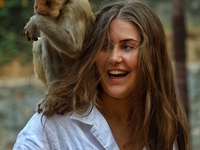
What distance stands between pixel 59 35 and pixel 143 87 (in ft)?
3.15

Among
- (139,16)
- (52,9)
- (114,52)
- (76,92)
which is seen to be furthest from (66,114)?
A: (52,9)

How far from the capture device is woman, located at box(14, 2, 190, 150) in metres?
3.87

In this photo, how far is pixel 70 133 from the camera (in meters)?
3.87

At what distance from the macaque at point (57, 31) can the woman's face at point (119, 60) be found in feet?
1.82

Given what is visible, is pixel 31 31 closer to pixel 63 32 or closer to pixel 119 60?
pixel 63 32

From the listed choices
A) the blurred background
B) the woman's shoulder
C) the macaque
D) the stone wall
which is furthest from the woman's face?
the stone wall

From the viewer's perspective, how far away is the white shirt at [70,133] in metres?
3.72

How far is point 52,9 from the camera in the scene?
15.4ft

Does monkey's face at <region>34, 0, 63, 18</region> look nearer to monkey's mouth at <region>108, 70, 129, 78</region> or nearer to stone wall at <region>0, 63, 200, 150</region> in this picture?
monkey's mouth at <region>108, 70, 129, 78</region>

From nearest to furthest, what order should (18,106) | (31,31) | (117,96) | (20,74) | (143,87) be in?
(117,96) < (143,87) < (31,31) < (18,106) < (20,74)

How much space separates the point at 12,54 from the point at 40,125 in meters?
8.41

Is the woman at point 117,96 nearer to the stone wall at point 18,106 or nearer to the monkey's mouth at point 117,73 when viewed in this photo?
the monkey's mouth at point 117,73

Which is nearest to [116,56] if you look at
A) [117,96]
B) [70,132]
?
[117,96]

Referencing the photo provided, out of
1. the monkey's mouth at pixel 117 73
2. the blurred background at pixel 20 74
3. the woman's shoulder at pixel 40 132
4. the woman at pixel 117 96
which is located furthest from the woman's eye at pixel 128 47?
the blurred background at pixel 20 74
